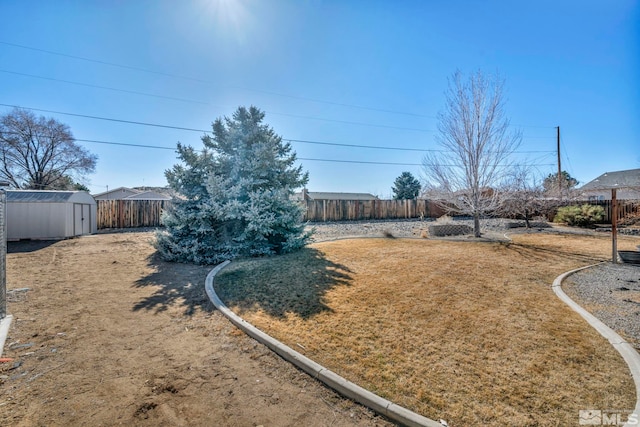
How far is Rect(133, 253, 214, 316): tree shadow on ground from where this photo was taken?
427 cm

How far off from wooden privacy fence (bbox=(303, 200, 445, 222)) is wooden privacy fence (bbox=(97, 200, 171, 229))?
892 centimetres

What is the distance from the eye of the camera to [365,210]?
20.0m

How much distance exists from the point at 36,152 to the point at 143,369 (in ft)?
107

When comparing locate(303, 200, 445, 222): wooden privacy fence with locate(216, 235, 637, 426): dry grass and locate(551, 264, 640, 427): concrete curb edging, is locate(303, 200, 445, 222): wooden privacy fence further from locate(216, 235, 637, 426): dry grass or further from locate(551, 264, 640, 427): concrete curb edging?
locate(551, 264, 640, 427): concrete curb edging

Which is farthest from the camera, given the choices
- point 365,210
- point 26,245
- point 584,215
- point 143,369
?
point 365,210

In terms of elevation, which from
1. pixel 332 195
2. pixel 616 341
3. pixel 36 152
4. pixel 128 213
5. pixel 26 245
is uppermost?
pixel 36 152

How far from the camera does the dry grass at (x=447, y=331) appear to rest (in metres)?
2.10

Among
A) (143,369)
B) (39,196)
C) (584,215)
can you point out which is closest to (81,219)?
(39,196)

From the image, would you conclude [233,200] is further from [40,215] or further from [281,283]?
[40,215]

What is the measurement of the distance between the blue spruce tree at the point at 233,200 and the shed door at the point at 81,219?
7252 millimetres

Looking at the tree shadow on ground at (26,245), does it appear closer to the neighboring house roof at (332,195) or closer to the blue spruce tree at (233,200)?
the blue spruce tree at (233,200)

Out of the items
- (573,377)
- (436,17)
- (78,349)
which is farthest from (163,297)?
(436,17)

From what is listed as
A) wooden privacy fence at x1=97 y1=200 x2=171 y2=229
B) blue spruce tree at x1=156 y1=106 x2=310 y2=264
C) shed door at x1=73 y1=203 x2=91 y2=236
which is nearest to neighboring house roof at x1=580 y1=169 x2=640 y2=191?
blue spruce tree at x1=156 y1=106 x2=310 y2=264

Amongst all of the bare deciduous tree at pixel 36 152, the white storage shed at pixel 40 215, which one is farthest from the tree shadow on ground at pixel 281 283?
the bare deciduous tree at pixel 36 152
